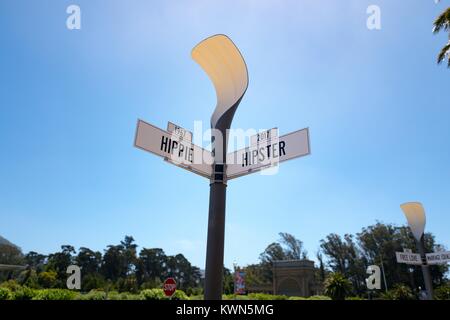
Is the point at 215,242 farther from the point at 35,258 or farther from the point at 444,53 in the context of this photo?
the point at 35,258

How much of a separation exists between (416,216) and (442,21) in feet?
28.9

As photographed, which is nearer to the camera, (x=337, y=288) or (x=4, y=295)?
(x=4, y=295)

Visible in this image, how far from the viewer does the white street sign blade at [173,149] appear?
5.04 m

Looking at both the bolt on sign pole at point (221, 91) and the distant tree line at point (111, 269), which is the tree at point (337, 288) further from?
the bolt on sign pole at point (221, 91)

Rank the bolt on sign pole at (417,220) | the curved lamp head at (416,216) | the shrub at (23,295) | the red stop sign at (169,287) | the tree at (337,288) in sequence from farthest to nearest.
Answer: the tree at (337,288) → the shrub at (23,295) → the curved lamp head at (416,216) → the bolt on sign pole at (417,220) → the red stop sign at (169,287)

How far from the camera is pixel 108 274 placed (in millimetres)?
66562

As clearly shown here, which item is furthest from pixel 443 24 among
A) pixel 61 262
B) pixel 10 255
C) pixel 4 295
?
pixel 10 255

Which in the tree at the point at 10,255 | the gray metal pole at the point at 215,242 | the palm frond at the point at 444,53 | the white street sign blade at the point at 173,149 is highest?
the palm frond at the point at 444,53

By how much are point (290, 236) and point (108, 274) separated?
130 feet

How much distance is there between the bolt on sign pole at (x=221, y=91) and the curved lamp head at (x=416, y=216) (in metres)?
14.2

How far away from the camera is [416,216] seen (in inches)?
663

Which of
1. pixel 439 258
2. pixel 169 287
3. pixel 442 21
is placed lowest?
pixel 169 287

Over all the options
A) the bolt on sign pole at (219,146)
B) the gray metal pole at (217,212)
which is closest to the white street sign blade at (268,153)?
the bolt on sign pole at (219,146)

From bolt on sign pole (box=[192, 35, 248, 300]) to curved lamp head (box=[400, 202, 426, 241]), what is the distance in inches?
557
